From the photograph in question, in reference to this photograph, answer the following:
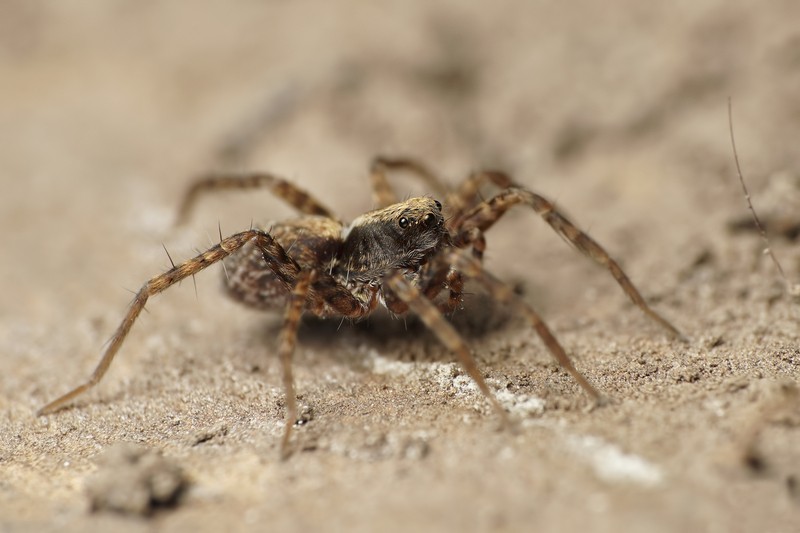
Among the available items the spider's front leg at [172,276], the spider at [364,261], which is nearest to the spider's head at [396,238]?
the spider at [364,261]

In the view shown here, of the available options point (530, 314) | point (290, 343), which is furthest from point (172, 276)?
point (530, 314)

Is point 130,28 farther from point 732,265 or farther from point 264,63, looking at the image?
point 732,265

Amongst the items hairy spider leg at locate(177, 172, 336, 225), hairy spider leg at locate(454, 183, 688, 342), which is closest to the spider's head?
hairy spider leg at locate(454, 183, 688, 342)

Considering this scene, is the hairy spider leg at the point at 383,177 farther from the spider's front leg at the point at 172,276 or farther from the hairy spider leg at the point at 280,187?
the spider's front leg at the point at 172,276

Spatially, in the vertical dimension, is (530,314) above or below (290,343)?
below

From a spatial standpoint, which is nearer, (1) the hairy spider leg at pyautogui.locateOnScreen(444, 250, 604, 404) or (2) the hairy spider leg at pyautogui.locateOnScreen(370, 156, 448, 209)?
(1) the hairy spider leg at pyautogui.locateOnScreen(444, 250, 604, 404)

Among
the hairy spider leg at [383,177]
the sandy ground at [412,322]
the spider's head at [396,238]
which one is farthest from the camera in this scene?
the hairy spider leg at [383,177]

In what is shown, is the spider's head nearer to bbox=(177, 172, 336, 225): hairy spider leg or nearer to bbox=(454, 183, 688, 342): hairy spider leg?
bbox=(454, 183, 688, 342): hairy spider leg

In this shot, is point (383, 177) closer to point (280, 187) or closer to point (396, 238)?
point (280, 187)
